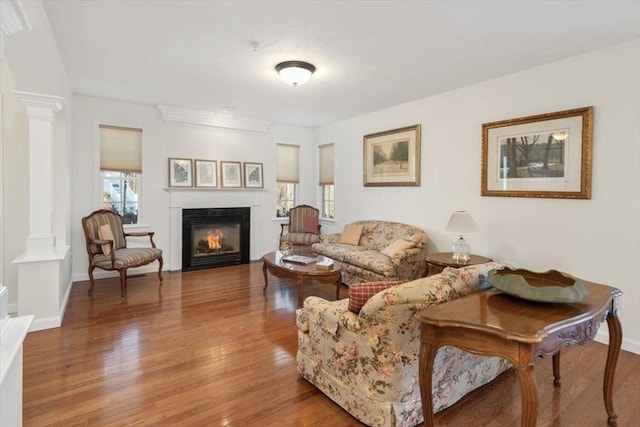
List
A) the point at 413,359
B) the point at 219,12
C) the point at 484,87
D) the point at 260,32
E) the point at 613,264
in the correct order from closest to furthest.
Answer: the point at 413,359
the point at 219,12
the point at 260,32
the point at 613,264
the point at 484,87

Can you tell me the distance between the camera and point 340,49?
325 cm

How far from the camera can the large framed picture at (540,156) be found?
3.29 meters

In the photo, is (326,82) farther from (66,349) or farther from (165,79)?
(66,349)

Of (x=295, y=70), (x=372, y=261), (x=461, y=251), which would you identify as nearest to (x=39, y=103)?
(x=295, y=70)

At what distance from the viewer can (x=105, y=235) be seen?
4.58 metres

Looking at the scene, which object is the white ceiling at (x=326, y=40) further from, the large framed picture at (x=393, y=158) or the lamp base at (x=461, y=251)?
the lamp base at (x=461, y=251)

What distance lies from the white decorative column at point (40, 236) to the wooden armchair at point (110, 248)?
860mm

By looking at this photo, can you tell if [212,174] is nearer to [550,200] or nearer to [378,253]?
[378,253]

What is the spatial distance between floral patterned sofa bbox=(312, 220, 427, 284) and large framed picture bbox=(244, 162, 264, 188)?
1790mm

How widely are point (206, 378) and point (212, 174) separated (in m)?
4.19

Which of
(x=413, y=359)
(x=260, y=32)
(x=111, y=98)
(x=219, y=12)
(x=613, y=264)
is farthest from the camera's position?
(x=111, y=98)

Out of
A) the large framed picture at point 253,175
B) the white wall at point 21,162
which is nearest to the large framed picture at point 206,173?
the large framed picture at point 253,175

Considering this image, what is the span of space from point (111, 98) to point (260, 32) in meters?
3.38

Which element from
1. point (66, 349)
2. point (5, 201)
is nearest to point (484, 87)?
point (66, 349)
